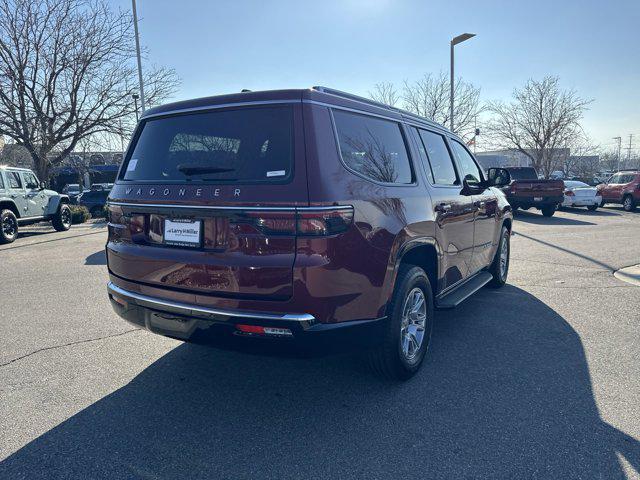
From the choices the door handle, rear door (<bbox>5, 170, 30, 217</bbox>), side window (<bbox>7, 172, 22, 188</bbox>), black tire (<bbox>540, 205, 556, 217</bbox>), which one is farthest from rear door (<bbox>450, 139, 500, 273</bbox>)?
side window (<bbox>7, 172, 22, 188</bbox>)

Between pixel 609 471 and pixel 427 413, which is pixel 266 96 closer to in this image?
pixel 427 413

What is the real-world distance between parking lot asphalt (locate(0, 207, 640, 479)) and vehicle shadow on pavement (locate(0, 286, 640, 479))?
11 mm

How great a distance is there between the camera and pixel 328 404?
3004mm

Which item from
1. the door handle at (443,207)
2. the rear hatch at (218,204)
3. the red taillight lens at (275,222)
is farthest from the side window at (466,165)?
the red taillight lens at (275,222)

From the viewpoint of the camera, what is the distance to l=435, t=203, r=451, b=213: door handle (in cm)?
363

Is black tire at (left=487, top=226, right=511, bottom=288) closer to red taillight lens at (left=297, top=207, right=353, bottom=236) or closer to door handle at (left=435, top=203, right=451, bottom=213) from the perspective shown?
door handle at (left=435, top=203, right=451, bottom=213)

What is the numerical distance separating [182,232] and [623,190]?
21.4 meters

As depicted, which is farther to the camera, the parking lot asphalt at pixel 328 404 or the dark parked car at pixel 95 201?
the dark parked car at pixel 95 201

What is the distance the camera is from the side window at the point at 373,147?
2.80 m

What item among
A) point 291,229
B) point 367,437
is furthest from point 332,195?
point 367,437

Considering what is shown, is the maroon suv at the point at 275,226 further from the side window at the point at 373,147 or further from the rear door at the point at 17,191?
the rear door at the point at 17,191

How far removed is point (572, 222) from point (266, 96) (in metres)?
14.9

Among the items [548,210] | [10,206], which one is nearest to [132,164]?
[10,206]

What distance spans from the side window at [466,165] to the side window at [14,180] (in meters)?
12.9
